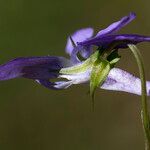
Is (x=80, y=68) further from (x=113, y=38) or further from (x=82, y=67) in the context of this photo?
(x=113, y=38)

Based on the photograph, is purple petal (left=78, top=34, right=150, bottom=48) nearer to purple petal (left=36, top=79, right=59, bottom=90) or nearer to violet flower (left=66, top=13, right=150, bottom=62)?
violet flower (left=66, top=13, right=150, bottom=62)

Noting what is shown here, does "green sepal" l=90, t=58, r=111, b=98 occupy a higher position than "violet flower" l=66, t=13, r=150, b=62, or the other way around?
"violet flower" l=66, t=13, r=150, b=62

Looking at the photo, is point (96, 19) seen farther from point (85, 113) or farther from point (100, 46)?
point (100, 46)

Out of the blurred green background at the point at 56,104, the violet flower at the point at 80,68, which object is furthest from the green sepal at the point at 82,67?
the blurred green background at the point at 56,104

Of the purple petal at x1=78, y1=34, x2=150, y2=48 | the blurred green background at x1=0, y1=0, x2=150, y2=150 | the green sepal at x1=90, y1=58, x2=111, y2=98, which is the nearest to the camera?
the purple petal at x1=78, y1=34, x2=150, y2=48

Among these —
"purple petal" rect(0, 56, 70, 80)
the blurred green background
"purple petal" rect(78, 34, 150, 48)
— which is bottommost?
"purple petal" rect(0, 56, 70, 80)

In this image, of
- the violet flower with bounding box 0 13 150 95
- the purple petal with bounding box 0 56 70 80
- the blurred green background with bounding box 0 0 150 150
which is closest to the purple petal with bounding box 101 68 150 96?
the violet flower with bounding box 0 13 150 95

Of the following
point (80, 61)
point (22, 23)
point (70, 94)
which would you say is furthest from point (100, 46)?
point (22, 23)
